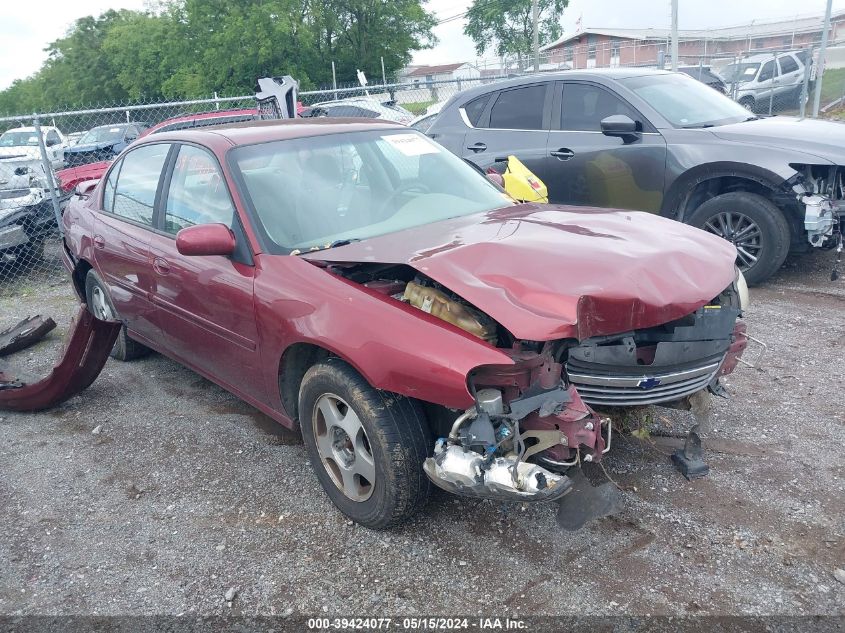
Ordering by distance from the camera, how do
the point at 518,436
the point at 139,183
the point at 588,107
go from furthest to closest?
the point at 588,107
the point at 139,183
the point at 518,436

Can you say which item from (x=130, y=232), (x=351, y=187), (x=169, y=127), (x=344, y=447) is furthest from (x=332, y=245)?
(x=169, y=127)

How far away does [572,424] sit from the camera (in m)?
2.44

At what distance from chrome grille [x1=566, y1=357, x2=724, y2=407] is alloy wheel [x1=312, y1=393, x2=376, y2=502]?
89 cm

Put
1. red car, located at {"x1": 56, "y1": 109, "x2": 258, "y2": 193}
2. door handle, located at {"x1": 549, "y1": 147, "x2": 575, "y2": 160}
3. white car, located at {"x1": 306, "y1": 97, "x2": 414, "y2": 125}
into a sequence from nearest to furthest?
door handle, located at {"x1": 549, "y1": 147, "x2": 575, "y2": 160} < red car, located at {"x1": 56, "y1": 109, "x2": 258, "y2": 193} < white car, located at {"x1": 306, "y1": 97, "x2": 414, "y2": 125}

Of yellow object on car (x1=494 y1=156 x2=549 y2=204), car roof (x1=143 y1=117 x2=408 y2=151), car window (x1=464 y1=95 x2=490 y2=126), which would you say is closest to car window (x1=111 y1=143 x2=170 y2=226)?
car roof (x1=143 y1=117 x2=408 y2=151)

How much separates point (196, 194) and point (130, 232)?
2.54 ft

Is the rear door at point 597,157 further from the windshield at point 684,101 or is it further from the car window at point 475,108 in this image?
the car window at point 475,108

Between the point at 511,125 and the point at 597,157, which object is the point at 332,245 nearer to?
the point at 597,157

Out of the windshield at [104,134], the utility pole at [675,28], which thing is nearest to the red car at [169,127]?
the windshield at [104,134]

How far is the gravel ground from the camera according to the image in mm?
2557

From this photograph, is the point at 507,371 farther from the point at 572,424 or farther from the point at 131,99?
the point at 131,99

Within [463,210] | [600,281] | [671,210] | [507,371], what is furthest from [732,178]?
[507,371]

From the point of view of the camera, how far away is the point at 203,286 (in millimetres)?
3520

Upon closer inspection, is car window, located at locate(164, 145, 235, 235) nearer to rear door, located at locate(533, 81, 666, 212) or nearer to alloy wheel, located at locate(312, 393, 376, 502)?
alloy wheel, located at locate(312, 393, 376, 502)
